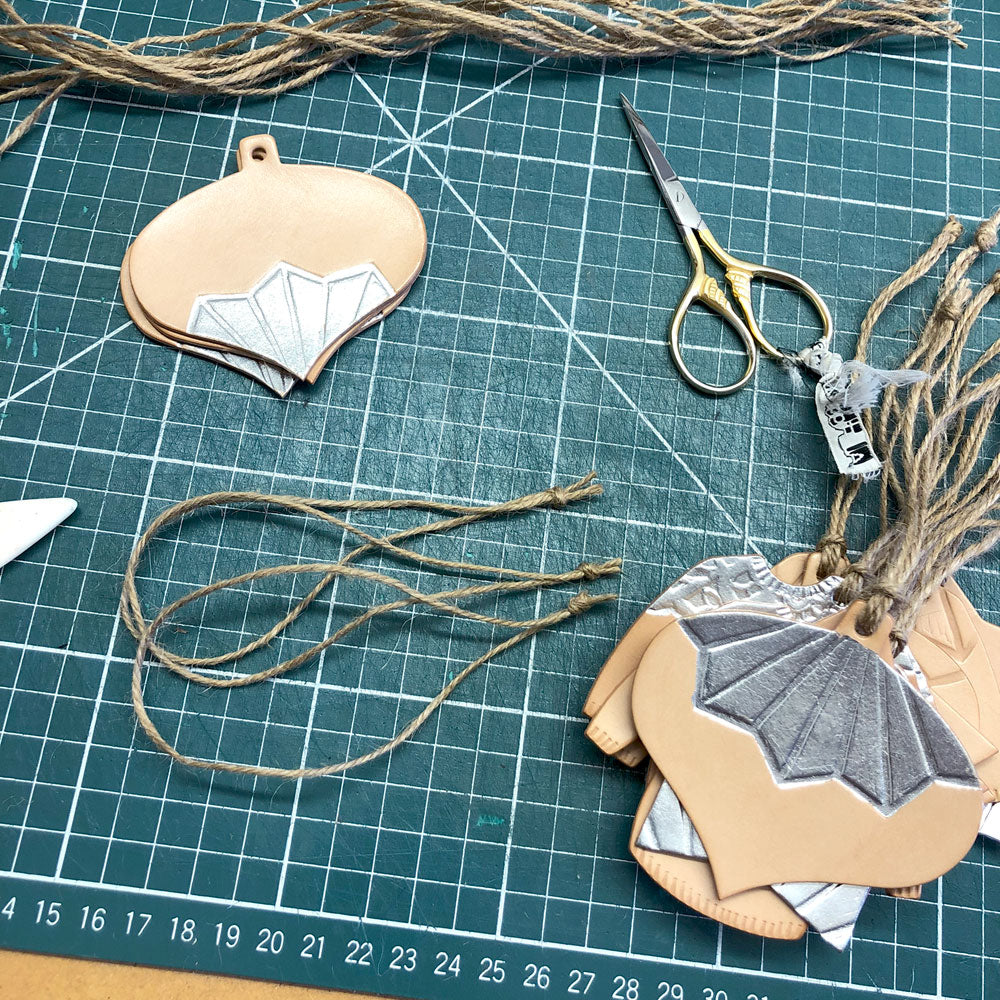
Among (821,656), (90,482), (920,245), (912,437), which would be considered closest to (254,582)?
(90,482)

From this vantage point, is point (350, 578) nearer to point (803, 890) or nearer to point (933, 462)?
point (803, 890)

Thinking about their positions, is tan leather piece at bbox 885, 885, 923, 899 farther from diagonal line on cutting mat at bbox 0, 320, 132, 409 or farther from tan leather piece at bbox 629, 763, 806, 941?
diagonal line on cutting mat at bbox 0, 320, 132, 409

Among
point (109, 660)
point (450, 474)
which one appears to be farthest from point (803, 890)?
point (109, 660)

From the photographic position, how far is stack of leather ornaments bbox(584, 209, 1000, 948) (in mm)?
977

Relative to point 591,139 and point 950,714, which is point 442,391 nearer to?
point 591,139

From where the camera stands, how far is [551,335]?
1.21 metres

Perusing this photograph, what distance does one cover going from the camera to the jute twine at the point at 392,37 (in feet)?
4.08

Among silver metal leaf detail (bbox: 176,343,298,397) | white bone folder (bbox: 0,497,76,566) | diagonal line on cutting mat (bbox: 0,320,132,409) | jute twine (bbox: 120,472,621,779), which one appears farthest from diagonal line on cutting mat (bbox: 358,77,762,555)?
white bone folder (bbox: 0,497,76,566)

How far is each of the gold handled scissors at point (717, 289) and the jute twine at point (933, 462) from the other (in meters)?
0.11

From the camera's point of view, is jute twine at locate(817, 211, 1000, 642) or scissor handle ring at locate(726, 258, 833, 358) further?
scissor handle ring at locate(726, 258, 833, 358)

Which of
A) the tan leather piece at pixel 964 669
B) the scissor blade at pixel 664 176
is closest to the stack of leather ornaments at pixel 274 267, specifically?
the scissor blade at pixel 664 176

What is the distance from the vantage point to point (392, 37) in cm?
126

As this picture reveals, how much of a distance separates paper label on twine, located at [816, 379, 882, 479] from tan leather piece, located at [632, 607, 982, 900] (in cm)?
34

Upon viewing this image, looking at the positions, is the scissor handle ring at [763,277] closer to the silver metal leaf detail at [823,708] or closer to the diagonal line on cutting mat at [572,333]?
the diagonal line on cutting mat at [572,333]
